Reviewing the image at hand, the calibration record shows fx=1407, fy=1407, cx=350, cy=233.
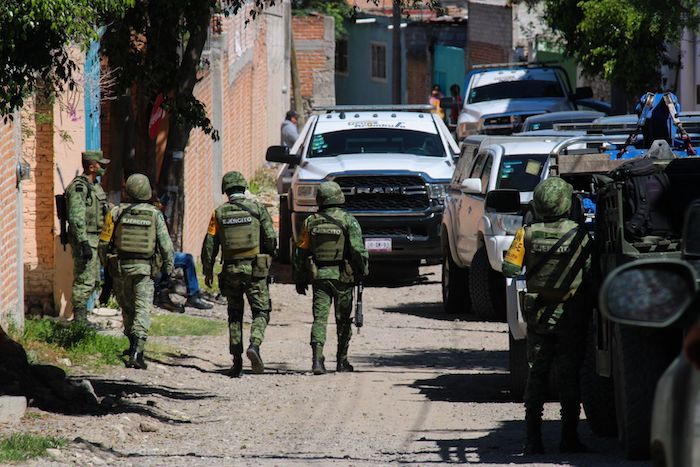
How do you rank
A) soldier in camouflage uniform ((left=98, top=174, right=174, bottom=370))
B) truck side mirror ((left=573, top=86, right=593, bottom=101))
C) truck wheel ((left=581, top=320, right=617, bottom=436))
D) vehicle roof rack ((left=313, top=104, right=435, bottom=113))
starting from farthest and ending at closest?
truck side mirror ((left=573, top=86, right=593, bottom=101)), vehicle roof rack ((left=313, top=104, right=435, bottom=113)), soldier in camouflage uniform ((left=98, top=174, right=174, bottom=370)), truck wheel ((left=581, top=320, right=617, bottom=436))

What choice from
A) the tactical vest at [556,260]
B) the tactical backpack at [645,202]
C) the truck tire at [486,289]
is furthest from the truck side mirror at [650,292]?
the truck tire at [486,289]

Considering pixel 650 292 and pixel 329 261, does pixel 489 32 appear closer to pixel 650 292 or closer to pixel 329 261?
pixel 329 261

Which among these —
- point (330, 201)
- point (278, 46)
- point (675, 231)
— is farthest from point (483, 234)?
point (278, 46)

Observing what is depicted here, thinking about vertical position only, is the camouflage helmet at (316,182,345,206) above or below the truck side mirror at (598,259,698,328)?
below

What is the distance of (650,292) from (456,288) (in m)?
12.7

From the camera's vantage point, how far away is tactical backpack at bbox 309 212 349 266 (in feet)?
41.1

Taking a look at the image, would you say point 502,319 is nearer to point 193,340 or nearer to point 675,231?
point 193,340

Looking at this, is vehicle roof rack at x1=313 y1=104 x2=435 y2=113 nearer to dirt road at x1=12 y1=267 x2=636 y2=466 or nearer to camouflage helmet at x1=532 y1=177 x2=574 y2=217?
dirt road at x1=12 y1=267 x2=636 y2=466

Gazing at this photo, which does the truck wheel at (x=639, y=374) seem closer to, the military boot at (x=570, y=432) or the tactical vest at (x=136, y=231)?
the military boot at (x=570, y=432)

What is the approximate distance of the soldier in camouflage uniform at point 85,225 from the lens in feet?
46.0

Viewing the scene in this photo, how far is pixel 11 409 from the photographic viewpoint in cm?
973

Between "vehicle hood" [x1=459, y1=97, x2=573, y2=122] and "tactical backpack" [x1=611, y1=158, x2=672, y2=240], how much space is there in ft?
62.4

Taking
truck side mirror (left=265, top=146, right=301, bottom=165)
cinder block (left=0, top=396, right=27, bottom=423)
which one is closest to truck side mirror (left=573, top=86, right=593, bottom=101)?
truck side mirror (left=265, top=146, right=301, bottom=165)

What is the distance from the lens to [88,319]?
587 inches
